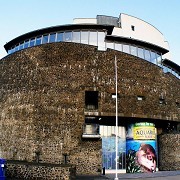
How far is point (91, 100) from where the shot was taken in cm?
3675

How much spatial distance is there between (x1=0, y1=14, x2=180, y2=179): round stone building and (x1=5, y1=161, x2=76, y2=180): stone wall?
9.88 metres

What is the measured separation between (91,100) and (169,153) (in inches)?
471

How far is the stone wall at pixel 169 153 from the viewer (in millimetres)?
36812

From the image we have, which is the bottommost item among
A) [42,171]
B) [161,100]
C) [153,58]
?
[42,171]

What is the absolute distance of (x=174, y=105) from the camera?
132ft

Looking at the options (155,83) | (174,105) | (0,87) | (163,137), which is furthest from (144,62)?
(0,87)

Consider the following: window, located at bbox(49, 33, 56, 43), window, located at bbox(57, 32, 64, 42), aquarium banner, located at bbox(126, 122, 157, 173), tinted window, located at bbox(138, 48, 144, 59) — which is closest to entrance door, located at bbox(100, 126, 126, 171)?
aquarium banner, located at bbox(126, 122, 157, 173)

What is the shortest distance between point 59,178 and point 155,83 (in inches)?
829

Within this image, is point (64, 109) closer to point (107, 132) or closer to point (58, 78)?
point (58, 78)

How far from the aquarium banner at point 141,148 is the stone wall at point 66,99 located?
5.89 ft

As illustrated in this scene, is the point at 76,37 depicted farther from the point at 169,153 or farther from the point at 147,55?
the point at 169,153

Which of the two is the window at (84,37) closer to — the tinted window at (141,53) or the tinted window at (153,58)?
the tinted window at (141,53)

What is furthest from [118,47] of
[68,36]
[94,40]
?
[68,36]

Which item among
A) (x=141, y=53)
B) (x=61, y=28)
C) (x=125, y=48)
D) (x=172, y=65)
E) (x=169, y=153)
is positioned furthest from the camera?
(x=172, y=65)
